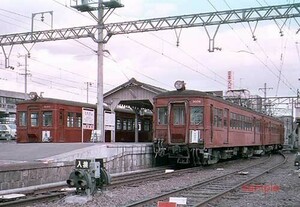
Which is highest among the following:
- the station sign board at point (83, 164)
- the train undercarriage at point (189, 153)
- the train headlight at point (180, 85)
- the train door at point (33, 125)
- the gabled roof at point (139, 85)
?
the gabled roof at point (139, 85)

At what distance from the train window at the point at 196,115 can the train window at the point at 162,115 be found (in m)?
1.18

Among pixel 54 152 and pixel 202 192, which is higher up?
pixel 54 152

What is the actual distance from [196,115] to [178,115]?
88 cm

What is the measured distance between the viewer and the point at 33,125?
23.4 m

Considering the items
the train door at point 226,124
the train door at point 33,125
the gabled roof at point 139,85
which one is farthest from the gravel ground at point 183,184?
the gabled roof at point 139,85

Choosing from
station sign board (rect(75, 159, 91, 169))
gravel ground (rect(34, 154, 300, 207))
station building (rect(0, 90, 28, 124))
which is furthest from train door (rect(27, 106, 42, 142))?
station building (rect(0, 90, 28, 124))

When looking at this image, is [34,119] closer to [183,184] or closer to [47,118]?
[47,118]

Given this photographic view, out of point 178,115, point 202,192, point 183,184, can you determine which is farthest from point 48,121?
point 202,192

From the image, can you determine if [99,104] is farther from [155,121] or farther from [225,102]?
[225,102]

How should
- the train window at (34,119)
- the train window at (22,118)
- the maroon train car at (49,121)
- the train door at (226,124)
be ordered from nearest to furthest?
the train door at (226,124) < the maroon train car at (49,121) < the train window at (34,119) < the train window at (22,118)

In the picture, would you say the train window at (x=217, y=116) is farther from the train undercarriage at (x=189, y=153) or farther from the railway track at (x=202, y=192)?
the railway track at (x=202, y=192)

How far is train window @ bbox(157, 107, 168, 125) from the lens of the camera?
2022 cm

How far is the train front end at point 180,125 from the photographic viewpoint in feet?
63.6

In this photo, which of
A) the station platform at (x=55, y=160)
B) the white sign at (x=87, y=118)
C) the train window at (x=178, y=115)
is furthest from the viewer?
the white sign at (x=87, y=118)
